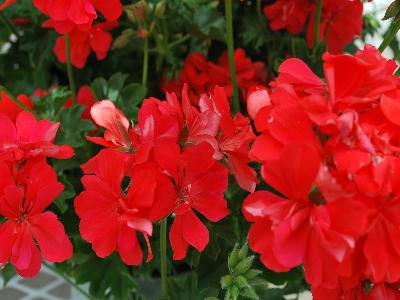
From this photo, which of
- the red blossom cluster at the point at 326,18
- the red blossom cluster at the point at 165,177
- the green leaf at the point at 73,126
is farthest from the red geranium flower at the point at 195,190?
the red blossom cluster at the point at 326,18

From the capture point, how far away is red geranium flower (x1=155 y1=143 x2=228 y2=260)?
474 millimetres

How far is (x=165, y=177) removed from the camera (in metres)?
0.47

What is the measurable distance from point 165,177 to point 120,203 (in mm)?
36

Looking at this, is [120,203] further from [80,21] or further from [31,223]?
[80,21]

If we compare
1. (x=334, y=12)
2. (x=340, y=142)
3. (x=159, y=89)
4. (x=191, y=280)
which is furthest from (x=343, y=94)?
(x=159, y=89)

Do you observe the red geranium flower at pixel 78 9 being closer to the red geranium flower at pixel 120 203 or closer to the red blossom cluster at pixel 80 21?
the red blossom cluster at pixel 80 21

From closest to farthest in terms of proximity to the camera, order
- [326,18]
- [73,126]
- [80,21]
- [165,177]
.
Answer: [165,177] < [80,21] < [73,126] < [326,18]

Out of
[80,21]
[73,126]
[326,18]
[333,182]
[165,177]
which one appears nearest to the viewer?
[333,182]

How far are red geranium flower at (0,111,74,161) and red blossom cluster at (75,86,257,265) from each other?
4cm

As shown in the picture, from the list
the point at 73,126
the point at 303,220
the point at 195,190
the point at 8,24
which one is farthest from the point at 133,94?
the point at 303,220

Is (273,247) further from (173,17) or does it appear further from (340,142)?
(173,17)

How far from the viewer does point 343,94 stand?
1.40 feet

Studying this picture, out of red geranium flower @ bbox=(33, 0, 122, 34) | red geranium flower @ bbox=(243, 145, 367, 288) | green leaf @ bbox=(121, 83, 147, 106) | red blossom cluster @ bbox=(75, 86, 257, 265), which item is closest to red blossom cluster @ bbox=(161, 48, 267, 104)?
green leaf @ bbox=(121, 83, 147, 106)

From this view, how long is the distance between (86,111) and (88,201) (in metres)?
0.34
